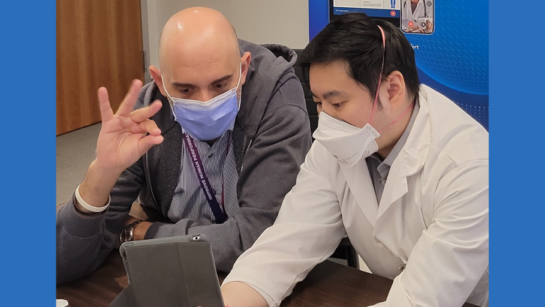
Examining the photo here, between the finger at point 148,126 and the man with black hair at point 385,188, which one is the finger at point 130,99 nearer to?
the finger at point 148,126

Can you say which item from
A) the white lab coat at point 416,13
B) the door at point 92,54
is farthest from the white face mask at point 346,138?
the door at point 92,54

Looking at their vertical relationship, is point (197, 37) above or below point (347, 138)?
above

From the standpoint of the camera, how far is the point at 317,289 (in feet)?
3.91

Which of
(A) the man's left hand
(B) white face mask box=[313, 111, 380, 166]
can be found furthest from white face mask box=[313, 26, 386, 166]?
(A) the man's left hand

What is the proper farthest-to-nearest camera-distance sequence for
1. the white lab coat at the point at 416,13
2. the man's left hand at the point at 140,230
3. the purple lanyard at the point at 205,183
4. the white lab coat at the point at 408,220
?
the white lab coat at the point at 416,13 → the purple lanyard at the point at 205,183 → the man's left hand at the point at 140,230 → the white lab coat at the point at 408,220

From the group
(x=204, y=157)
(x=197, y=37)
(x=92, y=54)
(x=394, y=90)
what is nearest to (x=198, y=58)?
(x=197, y=37)

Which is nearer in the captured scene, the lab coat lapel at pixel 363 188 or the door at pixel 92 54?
the lab coat lapel at pixel 363 188

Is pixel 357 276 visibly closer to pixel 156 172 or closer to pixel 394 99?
pixel 394 99

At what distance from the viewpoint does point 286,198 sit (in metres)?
1.36

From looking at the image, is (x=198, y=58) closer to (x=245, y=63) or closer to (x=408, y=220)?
(x=245, y=63)

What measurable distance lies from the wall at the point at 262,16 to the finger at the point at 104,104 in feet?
10.1

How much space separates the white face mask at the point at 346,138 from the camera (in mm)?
1226

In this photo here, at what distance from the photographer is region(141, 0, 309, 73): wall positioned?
4305mm

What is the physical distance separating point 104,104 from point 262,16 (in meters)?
3.56
